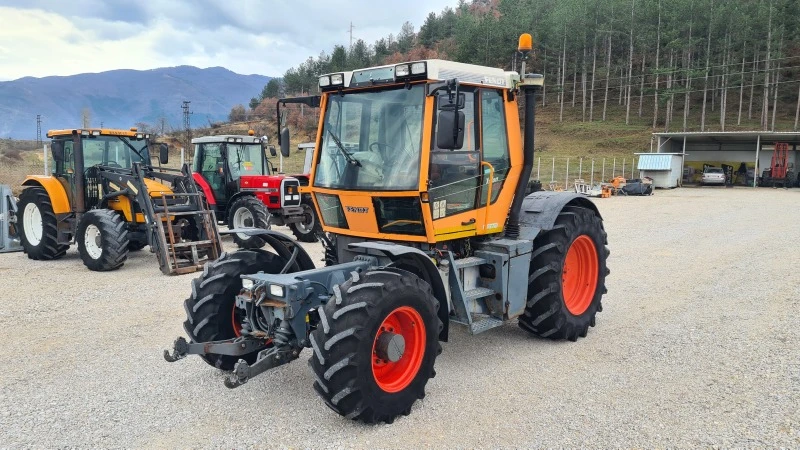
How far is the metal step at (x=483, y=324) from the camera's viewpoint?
471cm

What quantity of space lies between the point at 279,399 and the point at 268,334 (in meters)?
0.54

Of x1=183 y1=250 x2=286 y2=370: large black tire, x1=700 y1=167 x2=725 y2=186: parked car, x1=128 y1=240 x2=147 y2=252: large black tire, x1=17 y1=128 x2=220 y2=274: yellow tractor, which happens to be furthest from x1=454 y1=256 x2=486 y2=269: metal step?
x1=700 y1=167 x2=725 y2=186: parked car

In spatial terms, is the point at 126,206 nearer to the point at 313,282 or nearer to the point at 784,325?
the point at 313,282

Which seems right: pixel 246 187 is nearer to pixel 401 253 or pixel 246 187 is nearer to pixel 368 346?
pixel 401 253

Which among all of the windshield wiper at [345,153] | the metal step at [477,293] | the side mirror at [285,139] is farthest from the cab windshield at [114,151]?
the metal step at [477,293]

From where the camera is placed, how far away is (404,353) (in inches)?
161

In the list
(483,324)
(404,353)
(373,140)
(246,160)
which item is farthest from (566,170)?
(404,353)

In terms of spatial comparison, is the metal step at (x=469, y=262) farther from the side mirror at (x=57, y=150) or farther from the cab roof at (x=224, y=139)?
the cab roof at (x=224, y=139)

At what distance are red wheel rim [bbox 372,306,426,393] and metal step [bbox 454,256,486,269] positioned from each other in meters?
0.86

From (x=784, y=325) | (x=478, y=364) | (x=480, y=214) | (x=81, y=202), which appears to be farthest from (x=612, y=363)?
(x=81, y=202)

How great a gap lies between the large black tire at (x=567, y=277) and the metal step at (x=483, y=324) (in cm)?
59

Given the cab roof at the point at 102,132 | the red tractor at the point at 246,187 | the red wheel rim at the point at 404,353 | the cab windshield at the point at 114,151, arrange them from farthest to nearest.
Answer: the red tractor at the point at 246,187 → the cab windshield at the point at 114,151 → the cab roof at the point at 102,132 → the red wheel rim at the point at 404,353

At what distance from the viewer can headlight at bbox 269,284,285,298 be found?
Answer: 3.89 meters

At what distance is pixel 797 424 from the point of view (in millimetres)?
3865
